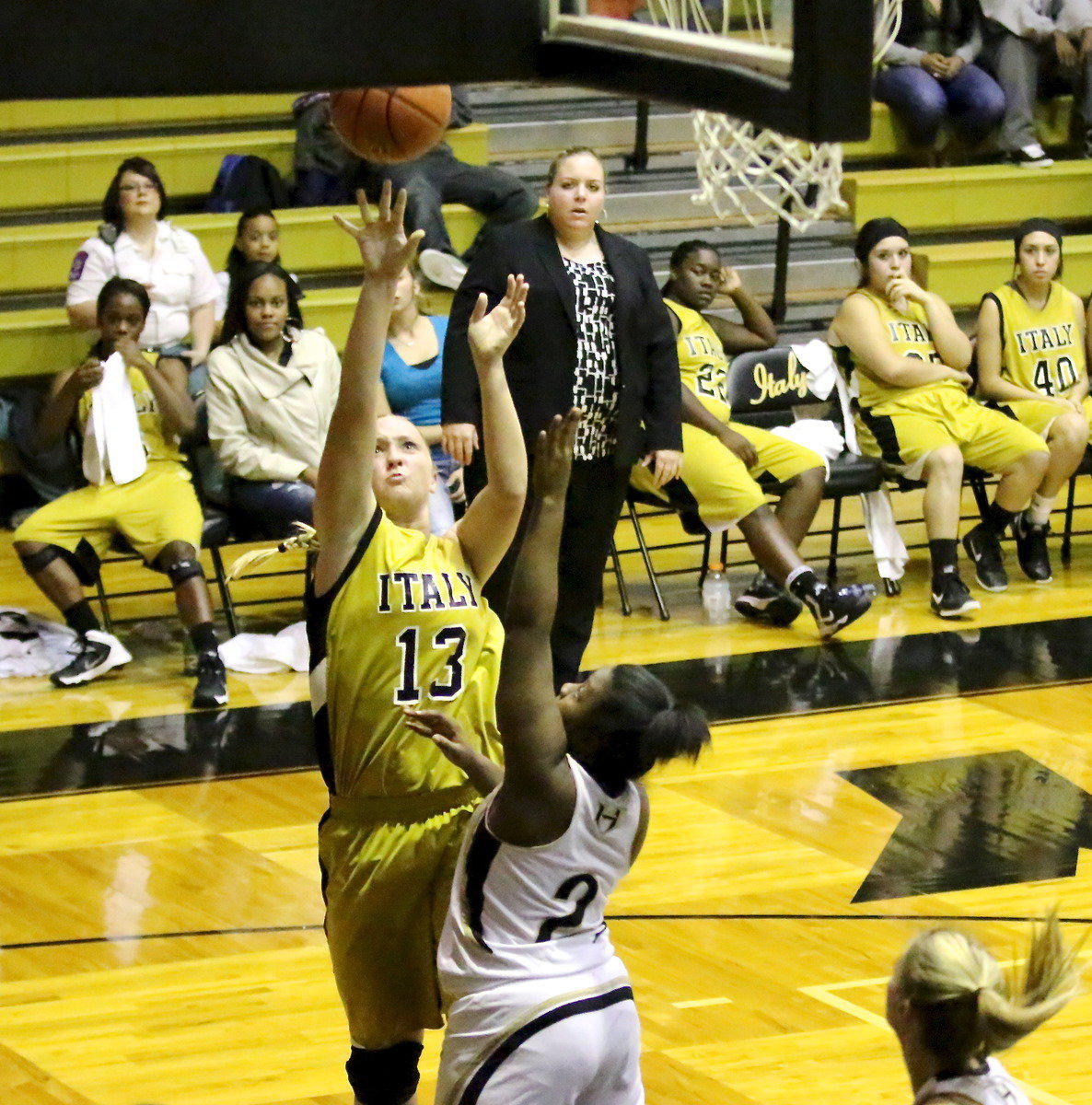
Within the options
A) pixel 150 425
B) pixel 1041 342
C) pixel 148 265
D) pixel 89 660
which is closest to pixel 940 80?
pixel 1041 342

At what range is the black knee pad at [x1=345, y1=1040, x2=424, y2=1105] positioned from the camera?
332 cm

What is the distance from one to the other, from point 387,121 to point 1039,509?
190 inches

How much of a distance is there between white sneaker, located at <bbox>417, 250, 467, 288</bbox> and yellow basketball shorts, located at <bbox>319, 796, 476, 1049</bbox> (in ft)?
17.2

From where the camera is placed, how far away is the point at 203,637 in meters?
6.62

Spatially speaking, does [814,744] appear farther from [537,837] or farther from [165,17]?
[165,17]

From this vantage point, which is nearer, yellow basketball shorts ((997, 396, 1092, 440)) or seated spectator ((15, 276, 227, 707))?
seated spectator ((15, 276, 227, 707))

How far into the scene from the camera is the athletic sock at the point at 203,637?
661 cm

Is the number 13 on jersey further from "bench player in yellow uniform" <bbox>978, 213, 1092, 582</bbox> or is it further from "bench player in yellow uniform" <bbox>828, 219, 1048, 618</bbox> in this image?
"bench player in yellow uniform" <bbox>978, 213, 1092, 582</bbox>

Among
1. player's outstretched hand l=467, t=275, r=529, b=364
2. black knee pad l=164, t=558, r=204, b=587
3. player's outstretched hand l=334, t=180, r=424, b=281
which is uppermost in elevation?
player's outstretched hand l=334, t=180, r=424, b=281

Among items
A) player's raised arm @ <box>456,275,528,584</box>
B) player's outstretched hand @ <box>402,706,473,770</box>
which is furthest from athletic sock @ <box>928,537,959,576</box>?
player's outstretched hand @ <box>402,706,473,770</box>

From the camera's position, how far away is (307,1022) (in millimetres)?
4305

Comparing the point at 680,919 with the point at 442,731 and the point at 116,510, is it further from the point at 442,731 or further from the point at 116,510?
the point at 116,510

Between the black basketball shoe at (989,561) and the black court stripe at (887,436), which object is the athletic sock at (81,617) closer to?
the black court stripe at (887,436)

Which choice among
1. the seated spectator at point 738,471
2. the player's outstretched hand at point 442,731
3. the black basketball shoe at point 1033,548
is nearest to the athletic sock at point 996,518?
the black basketball shoe at point 1033,548
